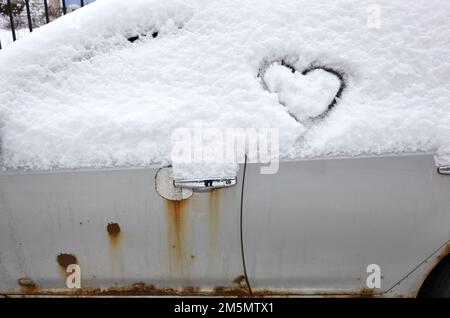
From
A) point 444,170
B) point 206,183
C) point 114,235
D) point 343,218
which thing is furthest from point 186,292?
point 444,170

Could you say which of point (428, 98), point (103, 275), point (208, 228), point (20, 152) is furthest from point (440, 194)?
point (20, 152)

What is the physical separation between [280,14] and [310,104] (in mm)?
418

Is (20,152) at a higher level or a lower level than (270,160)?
higher

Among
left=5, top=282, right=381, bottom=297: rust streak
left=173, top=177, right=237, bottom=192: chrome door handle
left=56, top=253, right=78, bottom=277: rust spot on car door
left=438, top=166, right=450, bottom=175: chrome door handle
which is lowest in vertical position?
left=5, top=282, right=381, bottom=297: rust streak

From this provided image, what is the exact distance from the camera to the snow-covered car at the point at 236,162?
146 centimetres

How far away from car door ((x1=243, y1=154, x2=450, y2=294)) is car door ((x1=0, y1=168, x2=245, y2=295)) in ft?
0.34

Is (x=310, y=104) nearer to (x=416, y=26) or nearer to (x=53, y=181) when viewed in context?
(x=416, y=26)

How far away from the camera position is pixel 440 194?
4.83 ft

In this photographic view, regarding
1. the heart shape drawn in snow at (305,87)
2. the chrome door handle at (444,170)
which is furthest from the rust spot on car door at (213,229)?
the chrome door handle at (444,170)

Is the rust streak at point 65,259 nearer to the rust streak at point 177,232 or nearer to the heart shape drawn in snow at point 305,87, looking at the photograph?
the rust streak at point 177,232

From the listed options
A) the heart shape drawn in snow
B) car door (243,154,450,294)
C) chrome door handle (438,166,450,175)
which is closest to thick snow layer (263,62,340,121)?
the heart shape drawn in snow

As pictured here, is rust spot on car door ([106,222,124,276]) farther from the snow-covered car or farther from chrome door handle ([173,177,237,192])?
chrome door handle ([173,177,237,192])

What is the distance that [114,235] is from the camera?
1.51 m

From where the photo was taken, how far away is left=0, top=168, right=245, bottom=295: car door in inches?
58.0
